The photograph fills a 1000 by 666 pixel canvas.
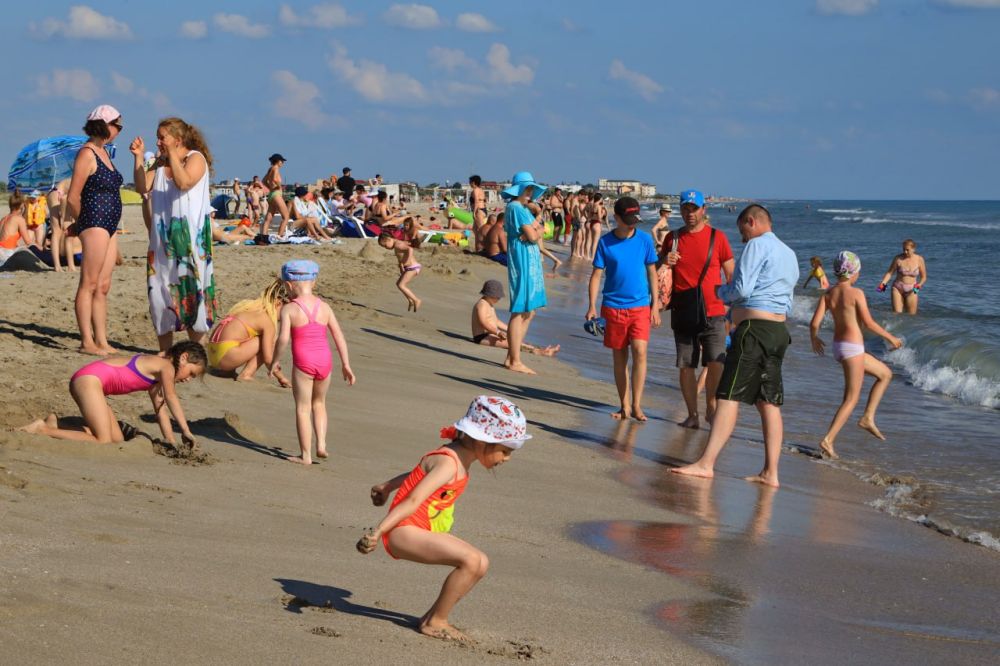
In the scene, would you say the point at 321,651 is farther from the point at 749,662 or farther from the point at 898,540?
the point at 898,540

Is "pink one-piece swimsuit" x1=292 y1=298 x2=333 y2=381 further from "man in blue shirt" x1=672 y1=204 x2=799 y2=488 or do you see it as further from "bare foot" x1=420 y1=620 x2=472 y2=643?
"bare foot" x1=420 y1=620 x2=472 y2=643

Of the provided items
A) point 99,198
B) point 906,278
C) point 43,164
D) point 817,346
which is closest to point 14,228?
point 43,164

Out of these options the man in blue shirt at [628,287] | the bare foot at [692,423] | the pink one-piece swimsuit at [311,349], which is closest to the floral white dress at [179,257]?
the pink one-piece swimsuit at [311,349]

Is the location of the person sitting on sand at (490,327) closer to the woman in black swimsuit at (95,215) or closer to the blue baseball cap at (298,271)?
the woman in black swimsuit at (95,215)

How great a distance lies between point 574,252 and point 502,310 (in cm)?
1485

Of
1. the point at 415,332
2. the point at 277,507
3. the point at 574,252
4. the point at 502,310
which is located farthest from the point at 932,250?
the point at 277,507

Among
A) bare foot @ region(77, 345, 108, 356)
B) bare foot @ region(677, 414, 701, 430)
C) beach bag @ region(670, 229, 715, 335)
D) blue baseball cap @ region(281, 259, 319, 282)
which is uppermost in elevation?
blue baseball cap @ region(281, 259, 319, 282)

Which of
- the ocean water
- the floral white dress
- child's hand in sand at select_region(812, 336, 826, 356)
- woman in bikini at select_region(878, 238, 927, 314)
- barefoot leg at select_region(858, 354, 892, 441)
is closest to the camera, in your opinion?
the ocean water

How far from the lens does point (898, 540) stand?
6.39 m

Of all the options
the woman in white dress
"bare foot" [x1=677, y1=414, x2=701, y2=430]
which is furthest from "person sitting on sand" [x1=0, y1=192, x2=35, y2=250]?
"bare foot" [x1=677, y1=414, x2=701, y2=430]

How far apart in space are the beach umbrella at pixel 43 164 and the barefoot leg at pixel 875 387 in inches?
367

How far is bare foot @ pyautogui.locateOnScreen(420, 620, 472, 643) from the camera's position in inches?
158

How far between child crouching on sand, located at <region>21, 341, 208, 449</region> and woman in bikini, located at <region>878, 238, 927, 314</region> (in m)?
13.8

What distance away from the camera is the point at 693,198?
870 cm
